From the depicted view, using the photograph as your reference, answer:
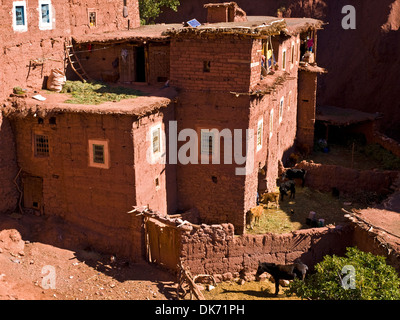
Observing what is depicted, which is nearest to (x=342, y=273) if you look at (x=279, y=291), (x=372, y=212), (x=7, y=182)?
(x=279, y=291)

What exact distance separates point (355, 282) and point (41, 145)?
1338 centimetres

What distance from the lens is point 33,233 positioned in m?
21.3

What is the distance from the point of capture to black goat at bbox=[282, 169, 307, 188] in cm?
2862

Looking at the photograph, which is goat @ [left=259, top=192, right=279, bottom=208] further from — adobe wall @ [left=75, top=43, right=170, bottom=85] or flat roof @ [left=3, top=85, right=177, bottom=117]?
adobe wall @ [left=75, top=43, right=170, bottom=85]

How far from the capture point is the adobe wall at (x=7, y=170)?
69.3 feet

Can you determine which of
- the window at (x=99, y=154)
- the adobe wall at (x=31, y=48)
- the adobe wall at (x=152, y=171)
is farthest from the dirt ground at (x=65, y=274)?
the adobe wall at (x=31, y=48)

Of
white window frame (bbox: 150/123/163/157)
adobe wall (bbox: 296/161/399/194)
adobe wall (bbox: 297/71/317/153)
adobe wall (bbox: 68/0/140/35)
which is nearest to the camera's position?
white window frame (bbox: 150/123/163/157)

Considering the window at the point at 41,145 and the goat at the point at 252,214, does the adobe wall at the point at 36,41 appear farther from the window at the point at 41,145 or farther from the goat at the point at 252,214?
the goat at the point at 252,214

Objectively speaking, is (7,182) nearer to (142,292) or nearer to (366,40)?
(142,292)

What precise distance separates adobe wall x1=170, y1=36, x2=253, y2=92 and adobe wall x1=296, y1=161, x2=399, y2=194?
30.0ft

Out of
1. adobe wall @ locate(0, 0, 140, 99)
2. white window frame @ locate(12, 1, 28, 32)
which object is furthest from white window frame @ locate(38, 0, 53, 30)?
white window frame @ locate(12, 1, 28, 32)

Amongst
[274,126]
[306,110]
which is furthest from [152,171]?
[306,110]

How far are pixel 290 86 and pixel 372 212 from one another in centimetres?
1186

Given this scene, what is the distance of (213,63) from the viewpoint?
22.0m
